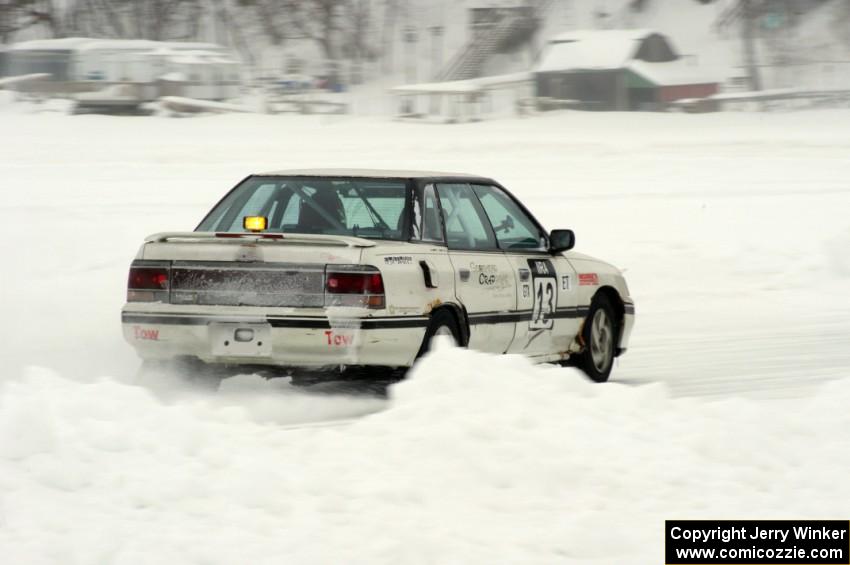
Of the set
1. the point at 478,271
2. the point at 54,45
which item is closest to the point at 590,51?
the point at 54,45

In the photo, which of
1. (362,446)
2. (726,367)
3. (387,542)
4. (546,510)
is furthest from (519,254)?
(387,542)

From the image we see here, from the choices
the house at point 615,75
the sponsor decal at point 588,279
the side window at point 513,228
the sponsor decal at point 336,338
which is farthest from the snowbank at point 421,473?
the house at point 615,75

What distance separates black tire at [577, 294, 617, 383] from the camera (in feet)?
32.2

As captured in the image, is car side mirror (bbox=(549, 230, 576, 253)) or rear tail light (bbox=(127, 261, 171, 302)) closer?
rear tail light (bbox=(127, 261, 171, 302))

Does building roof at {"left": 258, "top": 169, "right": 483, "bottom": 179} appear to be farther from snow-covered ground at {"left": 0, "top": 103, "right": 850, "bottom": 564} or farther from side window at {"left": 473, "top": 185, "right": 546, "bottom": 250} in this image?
snow-covered ground at {"left": 0, "top": 103, "right": 850, "bottom": 564}

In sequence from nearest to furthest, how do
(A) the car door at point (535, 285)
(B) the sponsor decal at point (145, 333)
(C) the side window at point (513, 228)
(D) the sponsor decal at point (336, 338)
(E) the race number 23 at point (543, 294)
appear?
(D) the sponsor decal at point (336, 338), (B) the sponsor decal at point (145, 333), (A) the car door at point (535, 285), (E) the race number 23 at point (543, 294), (C) the side window at point (513, 228)

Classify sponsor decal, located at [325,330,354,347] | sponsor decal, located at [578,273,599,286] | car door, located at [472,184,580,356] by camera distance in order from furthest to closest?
sponsor decal, located at [578,273,599,286]
car door, located at [472,184,580,356]
sponsor decal, located at [325,330,354,347]

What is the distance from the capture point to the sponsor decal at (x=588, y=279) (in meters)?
9.77

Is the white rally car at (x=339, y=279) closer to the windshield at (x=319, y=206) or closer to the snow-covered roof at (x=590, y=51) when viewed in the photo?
the windshield at (x=319, y=206)

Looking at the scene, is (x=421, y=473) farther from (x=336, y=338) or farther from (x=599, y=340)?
(x=599, y=340)

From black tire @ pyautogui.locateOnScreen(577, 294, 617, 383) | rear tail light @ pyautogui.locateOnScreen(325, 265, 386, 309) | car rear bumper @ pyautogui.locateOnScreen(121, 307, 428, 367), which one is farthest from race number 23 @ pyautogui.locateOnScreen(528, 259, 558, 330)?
rear tail light @ pyautogui.locateOnScreen(325, 265, 386, 309)

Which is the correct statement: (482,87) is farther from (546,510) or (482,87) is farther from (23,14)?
(546,510)

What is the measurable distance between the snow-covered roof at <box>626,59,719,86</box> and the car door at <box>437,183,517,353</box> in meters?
43.3

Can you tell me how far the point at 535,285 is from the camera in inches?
362
